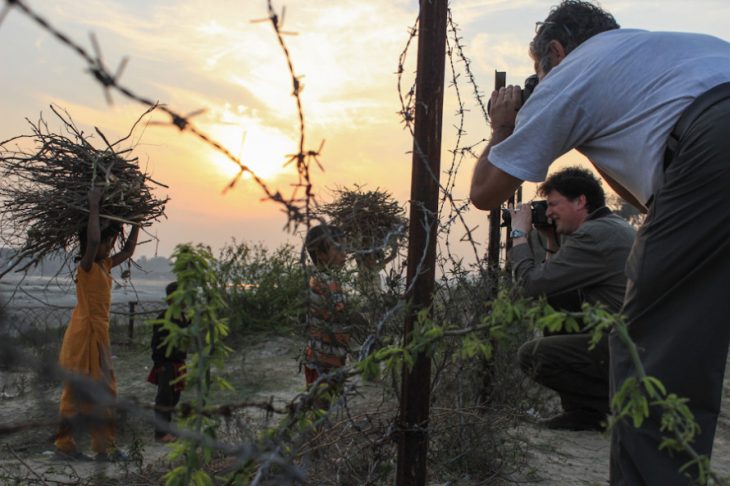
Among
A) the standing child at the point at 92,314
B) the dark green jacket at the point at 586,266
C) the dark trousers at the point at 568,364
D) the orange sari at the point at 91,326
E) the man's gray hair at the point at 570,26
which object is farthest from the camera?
the orange sari at the point at 91,326

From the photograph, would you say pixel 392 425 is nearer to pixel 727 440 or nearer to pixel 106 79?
pixel 106 79

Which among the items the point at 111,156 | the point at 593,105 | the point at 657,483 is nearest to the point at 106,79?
the point at 593,105

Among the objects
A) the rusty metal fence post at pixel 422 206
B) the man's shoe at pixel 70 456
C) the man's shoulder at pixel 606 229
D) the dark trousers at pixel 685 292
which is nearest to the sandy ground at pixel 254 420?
the man's shoe at pixel 70 456

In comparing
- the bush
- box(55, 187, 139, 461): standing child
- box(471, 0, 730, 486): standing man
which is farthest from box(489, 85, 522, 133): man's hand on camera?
the bush

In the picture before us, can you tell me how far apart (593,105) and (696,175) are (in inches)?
14.4

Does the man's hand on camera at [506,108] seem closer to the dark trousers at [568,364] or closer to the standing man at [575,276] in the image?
the standing man at [575,276]

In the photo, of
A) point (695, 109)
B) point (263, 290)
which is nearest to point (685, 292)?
point (695, 109)

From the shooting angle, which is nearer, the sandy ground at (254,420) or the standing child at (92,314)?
the sandy ground at (254,420)

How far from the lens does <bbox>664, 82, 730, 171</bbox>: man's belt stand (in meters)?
2.04

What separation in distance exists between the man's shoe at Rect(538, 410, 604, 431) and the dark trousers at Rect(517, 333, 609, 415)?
0.34 m

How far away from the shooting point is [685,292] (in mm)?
2064

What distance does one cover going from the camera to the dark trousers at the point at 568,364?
15.3ft

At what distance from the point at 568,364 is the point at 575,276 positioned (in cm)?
66

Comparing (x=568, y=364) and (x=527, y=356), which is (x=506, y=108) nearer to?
(x=527, y=356)
